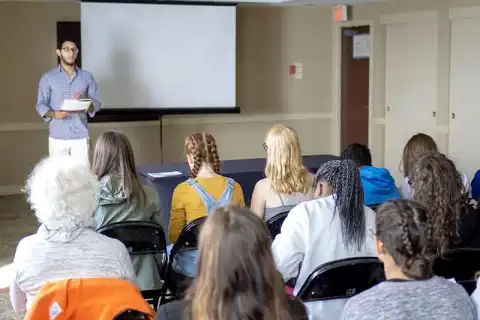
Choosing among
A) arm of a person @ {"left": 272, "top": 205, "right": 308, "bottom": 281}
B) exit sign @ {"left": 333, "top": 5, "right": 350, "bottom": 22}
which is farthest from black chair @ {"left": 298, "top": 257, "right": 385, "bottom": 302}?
exit sign @ {"left": 333, "top": 5, "right": 350, "bottom": 22}

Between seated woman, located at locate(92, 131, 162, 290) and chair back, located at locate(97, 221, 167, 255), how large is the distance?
0.06 metres

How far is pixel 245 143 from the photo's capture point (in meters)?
8.77

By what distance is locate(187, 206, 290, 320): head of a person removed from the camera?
1.62 metres

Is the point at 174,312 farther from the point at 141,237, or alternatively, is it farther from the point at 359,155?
the point at 359,155

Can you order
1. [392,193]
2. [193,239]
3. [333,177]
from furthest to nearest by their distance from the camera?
1. [392,193]
2. [193,239]
3. [333,177]

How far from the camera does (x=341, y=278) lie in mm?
2400

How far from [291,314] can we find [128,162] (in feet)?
5.69

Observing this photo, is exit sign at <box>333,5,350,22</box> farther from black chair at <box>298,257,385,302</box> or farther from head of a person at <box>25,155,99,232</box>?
head of a person at <box>25,155,99,232</box>

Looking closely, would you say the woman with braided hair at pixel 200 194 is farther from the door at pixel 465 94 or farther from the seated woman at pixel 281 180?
the door at pixel 465 94

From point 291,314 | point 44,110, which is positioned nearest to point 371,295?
point 291,314

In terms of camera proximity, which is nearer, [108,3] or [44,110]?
[44,110]

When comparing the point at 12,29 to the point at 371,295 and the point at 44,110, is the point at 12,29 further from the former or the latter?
the point at 371,295

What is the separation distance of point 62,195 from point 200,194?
4.28 ft

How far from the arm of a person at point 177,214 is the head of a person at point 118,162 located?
289 millimetres
